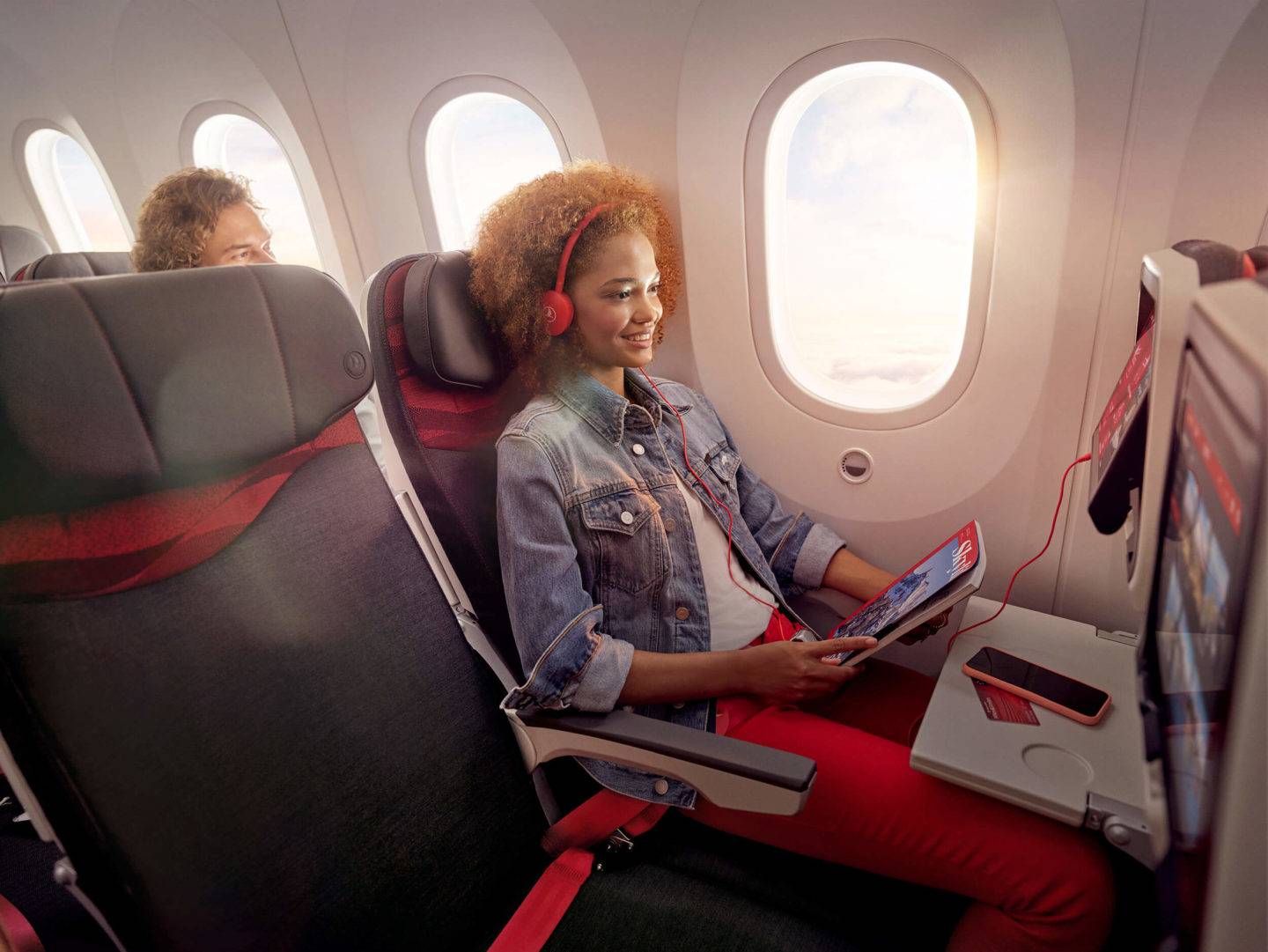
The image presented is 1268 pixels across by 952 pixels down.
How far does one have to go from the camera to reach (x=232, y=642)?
89cm

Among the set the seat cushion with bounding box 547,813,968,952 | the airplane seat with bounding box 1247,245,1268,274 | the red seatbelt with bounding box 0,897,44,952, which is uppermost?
the airplane seat with bounding box 1247,245,1268,274

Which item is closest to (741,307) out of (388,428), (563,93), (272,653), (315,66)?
(563,93)

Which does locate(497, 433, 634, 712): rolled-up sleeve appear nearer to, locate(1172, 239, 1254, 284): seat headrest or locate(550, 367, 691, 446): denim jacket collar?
locate(550, 367, 691, 446): denim jacket collar

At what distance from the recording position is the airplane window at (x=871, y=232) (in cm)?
164

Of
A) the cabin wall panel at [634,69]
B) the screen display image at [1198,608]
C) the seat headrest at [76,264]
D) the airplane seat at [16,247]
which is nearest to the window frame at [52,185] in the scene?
the airplane seat at [16,247]

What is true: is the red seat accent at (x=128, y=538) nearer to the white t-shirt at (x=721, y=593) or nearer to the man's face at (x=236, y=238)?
the white t-shirt at (x=721, y=593)

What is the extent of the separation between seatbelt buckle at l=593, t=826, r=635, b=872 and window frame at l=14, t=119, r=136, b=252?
14.5ft

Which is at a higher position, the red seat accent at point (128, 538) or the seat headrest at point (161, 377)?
the seat headrest at point (161, 377)

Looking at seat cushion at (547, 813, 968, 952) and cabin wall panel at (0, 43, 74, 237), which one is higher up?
cabin wall panel at (0, 43, 74, 237)

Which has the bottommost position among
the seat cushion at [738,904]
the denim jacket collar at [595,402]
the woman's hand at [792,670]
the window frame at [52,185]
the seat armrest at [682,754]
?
the seat cushion at [738,904]

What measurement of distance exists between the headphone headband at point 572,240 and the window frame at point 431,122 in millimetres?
779

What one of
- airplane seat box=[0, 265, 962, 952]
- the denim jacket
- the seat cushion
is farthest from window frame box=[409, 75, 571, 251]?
the seat cushion

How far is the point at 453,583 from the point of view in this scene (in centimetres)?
137

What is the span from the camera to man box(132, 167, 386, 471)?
2.00 m
